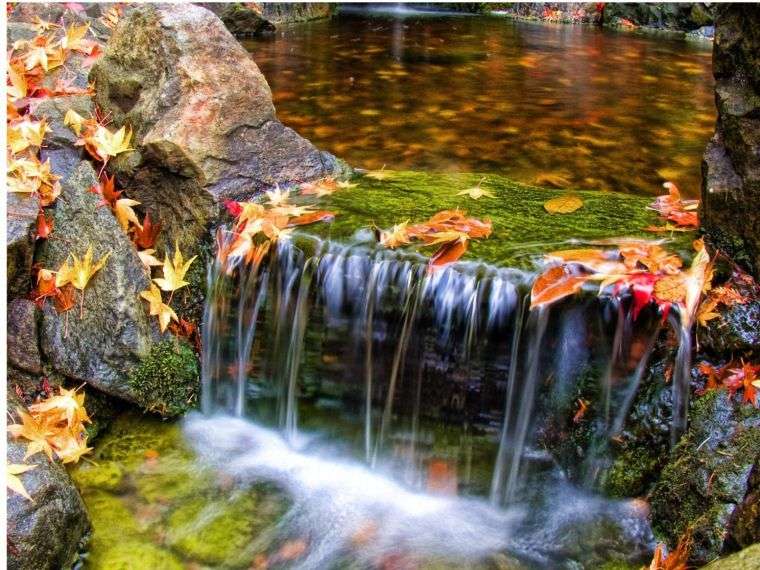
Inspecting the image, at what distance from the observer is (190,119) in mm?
4121

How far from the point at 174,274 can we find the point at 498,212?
1.77 meters

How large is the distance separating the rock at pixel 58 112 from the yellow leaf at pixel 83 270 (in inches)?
34.3

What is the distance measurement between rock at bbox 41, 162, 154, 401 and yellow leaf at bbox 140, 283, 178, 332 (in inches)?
1.4

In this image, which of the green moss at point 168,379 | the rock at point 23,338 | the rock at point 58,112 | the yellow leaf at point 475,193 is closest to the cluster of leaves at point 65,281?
the rock at point 23,338

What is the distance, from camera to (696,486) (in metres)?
2.87

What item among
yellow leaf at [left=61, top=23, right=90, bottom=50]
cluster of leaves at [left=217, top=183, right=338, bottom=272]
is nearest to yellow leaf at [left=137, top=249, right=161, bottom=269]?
cluster of leaves at [left=217, top=183, right=338, bottom=272]

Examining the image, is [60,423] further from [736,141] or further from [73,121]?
[736,141]

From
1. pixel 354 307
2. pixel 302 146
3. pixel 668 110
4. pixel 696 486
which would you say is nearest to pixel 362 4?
pixel 668 110

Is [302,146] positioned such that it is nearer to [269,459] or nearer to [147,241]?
[147,241]

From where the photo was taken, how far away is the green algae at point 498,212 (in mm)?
3549

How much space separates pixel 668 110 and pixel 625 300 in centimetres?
436

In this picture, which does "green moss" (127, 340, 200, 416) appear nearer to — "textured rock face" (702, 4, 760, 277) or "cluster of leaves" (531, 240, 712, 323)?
"cluster of leaves" (531, 240, 712, 323)

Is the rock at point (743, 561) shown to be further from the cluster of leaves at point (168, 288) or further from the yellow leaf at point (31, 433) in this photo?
the cluster of leaves at point (168, 288)

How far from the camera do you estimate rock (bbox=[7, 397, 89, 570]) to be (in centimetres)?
274
